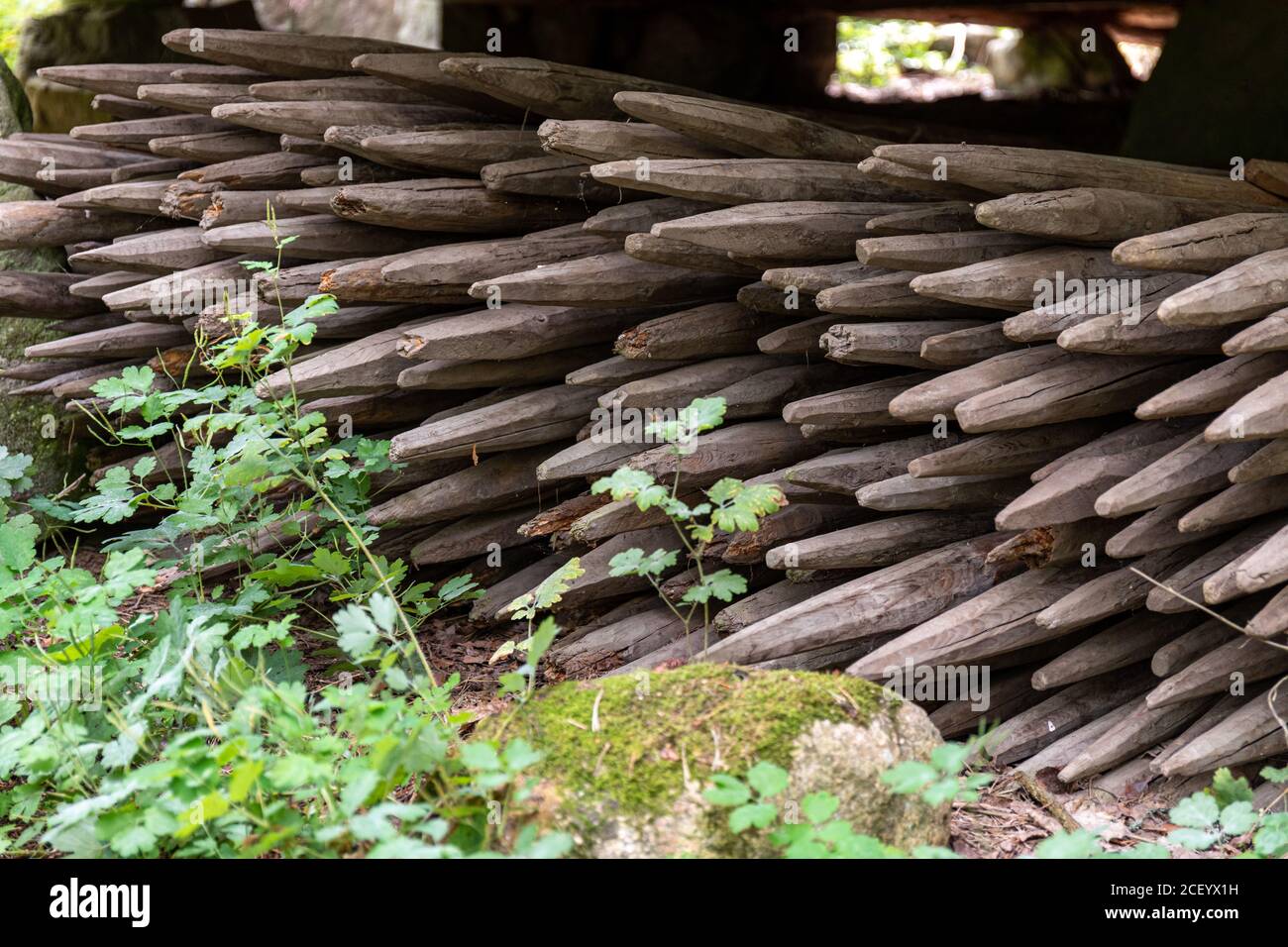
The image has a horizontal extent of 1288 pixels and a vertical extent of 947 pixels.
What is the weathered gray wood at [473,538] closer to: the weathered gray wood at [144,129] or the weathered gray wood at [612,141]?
the weathered gray wood at [612,141]

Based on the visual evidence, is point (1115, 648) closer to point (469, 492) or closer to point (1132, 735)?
point (1132, 735)

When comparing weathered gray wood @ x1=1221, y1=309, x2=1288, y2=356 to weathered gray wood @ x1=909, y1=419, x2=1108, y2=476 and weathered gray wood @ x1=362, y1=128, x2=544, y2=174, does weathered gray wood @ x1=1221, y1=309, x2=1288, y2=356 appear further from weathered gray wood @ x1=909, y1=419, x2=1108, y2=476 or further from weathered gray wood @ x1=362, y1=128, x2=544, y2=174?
weathered gray wood @ x1=362, y1=128, x2=544, y2=174

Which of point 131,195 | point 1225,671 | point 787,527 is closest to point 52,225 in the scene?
point 131,195

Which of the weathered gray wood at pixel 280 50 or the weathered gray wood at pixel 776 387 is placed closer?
the weathered gray wood at pixel 776 387

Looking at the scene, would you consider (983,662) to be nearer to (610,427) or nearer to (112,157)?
(610,427)

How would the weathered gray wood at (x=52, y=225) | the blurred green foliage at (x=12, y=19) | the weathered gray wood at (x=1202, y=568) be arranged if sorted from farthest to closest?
the blurred green foliage at (x=12, y=19), the weathered gray wood at (x=52, y=225), the weathered gray wood at (x=1202, y=568)

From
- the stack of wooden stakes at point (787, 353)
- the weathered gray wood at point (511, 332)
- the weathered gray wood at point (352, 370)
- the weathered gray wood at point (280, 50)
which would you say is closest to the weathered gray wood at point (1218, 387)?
the stack of wooden stakes at point (787, 353)

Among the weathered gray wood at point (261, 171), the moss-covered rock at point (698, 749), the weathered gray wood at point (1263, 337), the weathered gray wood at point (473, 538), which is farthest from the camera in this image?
the weathered gray wood at point (261, 171)

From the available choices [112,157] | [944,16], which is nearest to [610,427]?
[112,157]

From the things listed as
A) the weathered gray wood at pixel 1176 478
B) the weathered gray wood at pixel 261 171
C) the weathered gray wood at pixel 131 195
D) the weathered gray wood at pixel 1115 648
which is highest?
the weathered gray wood at pixel 261 171

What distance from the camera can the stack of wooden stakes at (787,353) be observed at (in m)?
3.63

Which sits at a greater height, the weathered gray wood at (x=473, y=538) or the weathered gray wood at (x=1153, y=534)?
the weathered gray wood at (x=1153, y=534)

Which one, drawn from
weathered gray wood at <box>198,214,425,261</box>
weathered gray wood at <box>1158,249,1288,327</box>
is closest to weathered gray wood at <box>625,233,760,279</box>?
weathered gray wood at <box>198,214,425,261</box>

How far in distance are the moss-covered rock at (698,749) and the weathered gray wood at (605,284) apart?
1855 mm
